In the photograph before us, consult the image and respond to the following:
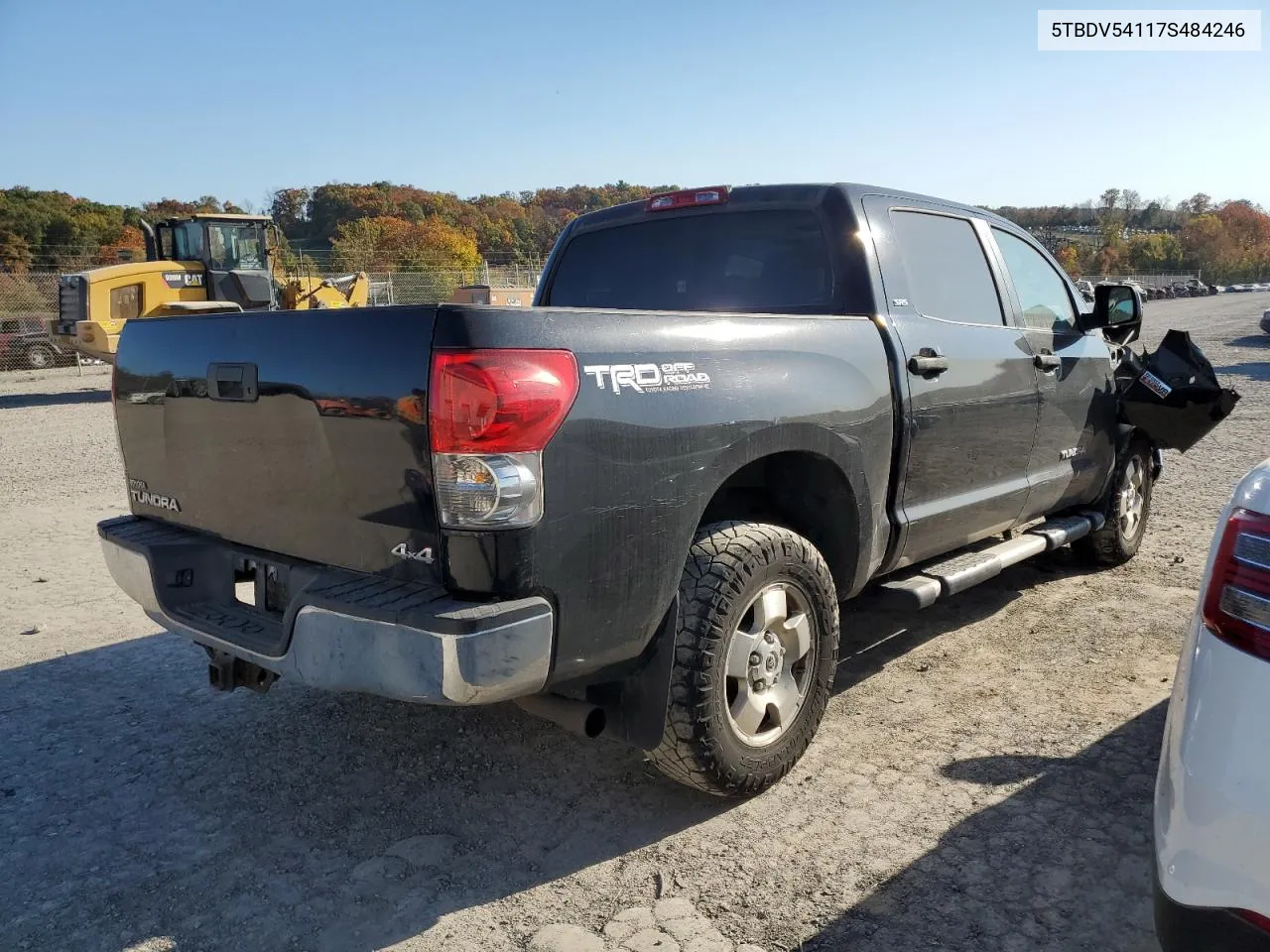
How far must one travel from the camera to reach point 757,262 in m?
4.05

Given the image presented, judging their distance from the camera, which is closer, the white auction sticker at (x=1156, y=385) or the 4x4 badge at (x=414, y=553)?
the 4x4 badge at (x=414, y=553)

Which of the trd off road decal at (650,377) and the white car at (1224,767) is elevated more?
the trd off road decal at (650,377)

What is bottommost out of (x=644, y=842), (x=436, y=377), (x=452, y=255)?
(x=644, y=842)

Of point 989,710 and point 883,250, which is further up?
point 883,250

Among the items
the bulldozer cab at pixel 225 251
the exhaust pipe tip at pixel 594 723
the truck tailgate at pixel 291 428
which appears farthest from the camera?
the bulldozer cab at pixel 225 251

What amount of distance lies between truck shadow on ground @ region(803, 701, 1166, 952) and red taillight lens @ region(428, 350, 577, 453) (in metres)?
1.53

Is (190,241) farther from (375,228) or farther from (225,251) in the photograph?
(375,228)

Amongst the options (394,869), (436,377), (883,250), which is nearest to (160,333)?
(436,377)

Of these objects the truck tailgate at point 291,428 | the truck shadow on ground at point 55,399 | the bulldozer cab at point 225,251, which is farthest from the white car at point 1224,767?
the truck shadow on ground at point 55,399

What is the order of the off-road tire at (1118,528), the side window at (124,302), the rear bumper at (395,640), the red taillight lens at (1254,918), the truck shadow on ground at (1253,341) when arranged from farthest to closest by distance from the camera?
1. the truck shadow on ground at (1253,341)
2. the side window at (124,302)
3. the off-road tire at (1118,528)
4. the rear bumper at (395,640)
5. the red taillight lens at (1254,918)

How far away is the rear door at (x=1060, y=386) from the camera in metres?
4.77

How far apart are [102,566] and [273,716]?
2.88 m

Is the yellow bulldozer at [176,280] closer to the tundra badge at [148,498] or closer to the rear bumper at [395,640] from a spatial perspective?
the tundra badge at [148,498]

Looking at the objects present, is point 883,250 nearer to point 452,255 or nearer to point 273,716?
point 273,716
